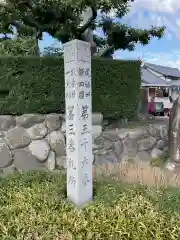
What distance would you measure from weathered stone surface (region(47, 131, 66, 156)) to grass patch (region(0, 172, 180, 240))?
2.19 metres

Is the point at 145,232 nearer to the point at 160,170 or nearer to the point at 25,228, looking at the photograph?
the point at 25,228

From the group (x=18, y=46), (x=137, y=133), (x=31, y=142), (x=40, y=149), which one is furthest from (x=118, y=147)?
(x=18, y=46)

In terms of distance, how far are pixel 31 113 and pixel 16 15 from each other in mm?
2445

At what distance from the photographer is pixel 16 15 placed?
8.20 m

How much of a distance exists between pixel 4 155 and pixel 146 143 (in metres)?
2.62

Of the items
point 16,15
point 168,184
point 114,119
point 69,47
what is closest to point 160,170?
point 168,184

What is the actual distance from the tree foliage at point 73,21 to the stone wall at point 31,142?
2012 millimetres

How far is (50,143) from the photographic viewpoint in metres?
6.95

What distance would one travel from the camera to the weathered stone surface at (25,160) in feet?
22.1

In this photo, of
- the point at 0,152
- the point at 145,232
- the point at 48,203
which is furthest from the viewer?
the point at 0,152

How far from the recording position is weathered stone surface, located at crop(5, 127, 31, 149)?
6.73 m

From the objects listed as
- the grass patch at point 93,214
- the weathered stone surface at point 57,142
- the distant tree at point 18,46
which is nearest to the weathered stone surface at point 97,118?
the weathered stone surface at point 57,142

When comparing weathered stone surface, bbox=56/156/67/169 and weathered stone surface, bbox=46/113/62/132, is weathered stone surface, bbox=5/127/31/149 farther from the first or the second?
weathered stone surface, bbox=56/156/67/169

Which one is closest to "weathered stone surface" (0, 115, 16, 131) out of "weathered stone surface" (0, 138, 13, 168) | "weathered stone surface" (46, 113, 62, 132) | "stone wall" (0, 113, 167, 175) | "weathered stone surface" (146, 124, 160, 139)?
"stone wall" (0, 113, 167, 175)
